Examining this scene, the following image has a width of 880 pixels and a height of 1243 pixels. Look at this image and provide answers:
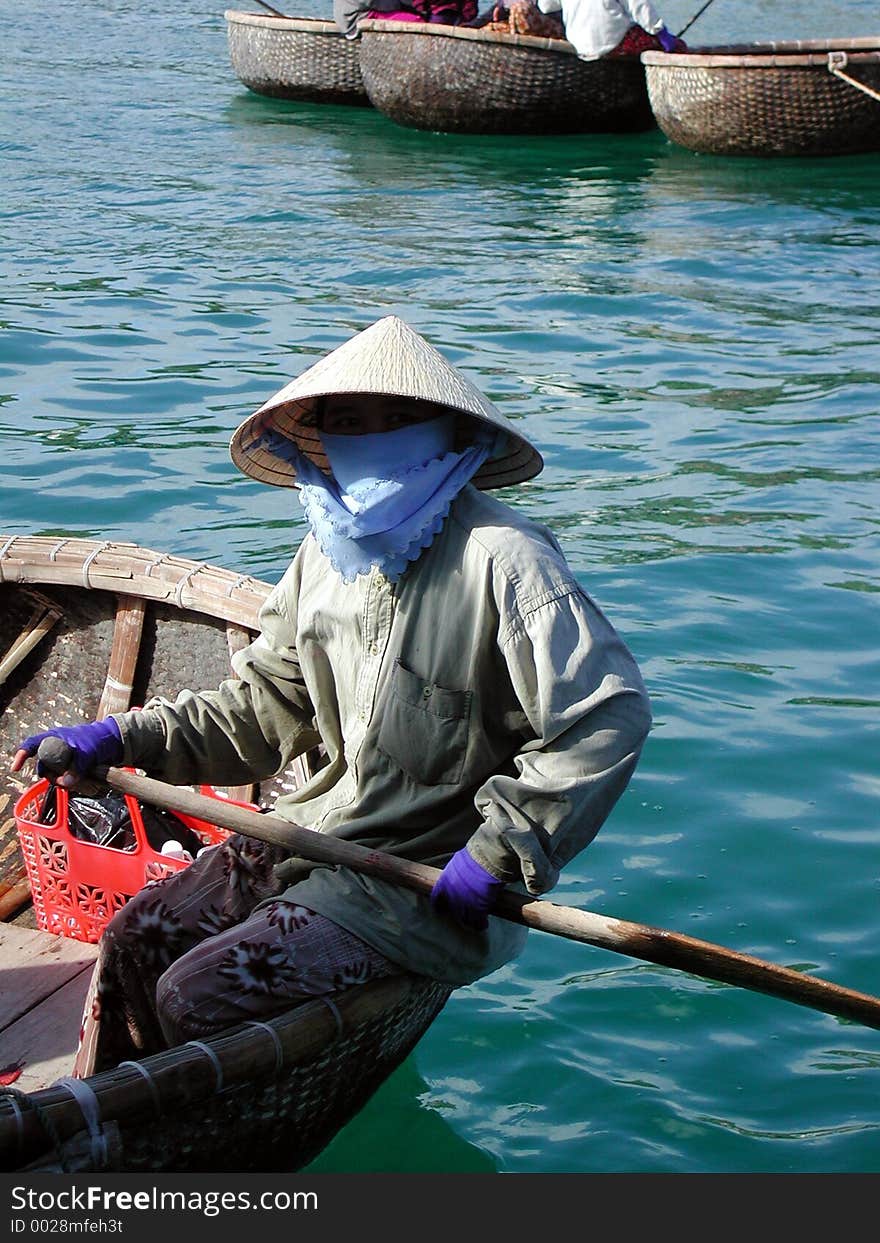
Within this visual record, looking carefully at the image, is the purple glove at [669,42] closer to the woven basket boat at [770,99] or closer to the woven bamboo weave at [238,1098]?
the woven basket boat at [770,99]

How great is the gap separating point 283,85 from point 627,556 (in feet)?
31.7

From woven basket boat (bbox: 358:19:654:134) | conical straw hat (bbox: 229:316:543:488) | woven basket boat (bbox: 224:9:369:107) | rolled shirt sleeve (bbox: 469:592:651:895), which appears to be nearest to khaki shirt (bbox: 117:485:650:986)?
rolled shirt sleeve (bbox: 469:592:651:895)

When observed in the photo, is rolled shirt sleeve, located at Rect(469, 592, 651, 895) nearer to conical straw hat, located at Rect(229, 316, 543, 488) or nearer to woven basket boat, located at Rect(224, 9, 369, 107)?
conical straw hat, located at Rect(229, 316, 543, 488)

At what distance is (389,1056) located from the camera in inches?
123

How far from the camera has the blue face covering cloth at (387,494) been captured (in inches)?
111

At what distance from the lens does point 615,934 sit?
8.57ft

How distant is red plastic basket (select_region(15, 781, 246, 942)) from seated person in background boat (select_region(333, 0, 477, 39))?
1032 cm

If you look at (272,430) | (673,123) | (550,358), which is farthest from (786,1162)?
(673,123)

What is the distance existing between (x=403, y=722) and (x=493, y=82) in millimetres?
10544

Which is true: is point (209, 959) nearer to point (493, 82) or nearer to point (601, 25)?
point (601, 25)

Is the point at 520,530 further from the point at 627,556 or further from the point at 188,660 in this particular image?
the point at 627,556

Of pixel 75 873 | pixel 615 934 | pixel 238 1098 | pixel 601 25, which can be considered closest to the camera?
pixel 615 934

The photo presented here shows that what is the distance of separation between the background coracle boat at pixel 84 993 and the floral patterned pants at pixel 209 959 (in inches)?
2.3

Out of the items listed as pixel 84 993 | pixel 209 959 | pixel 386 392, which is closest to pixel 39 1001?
pixel 84 993
